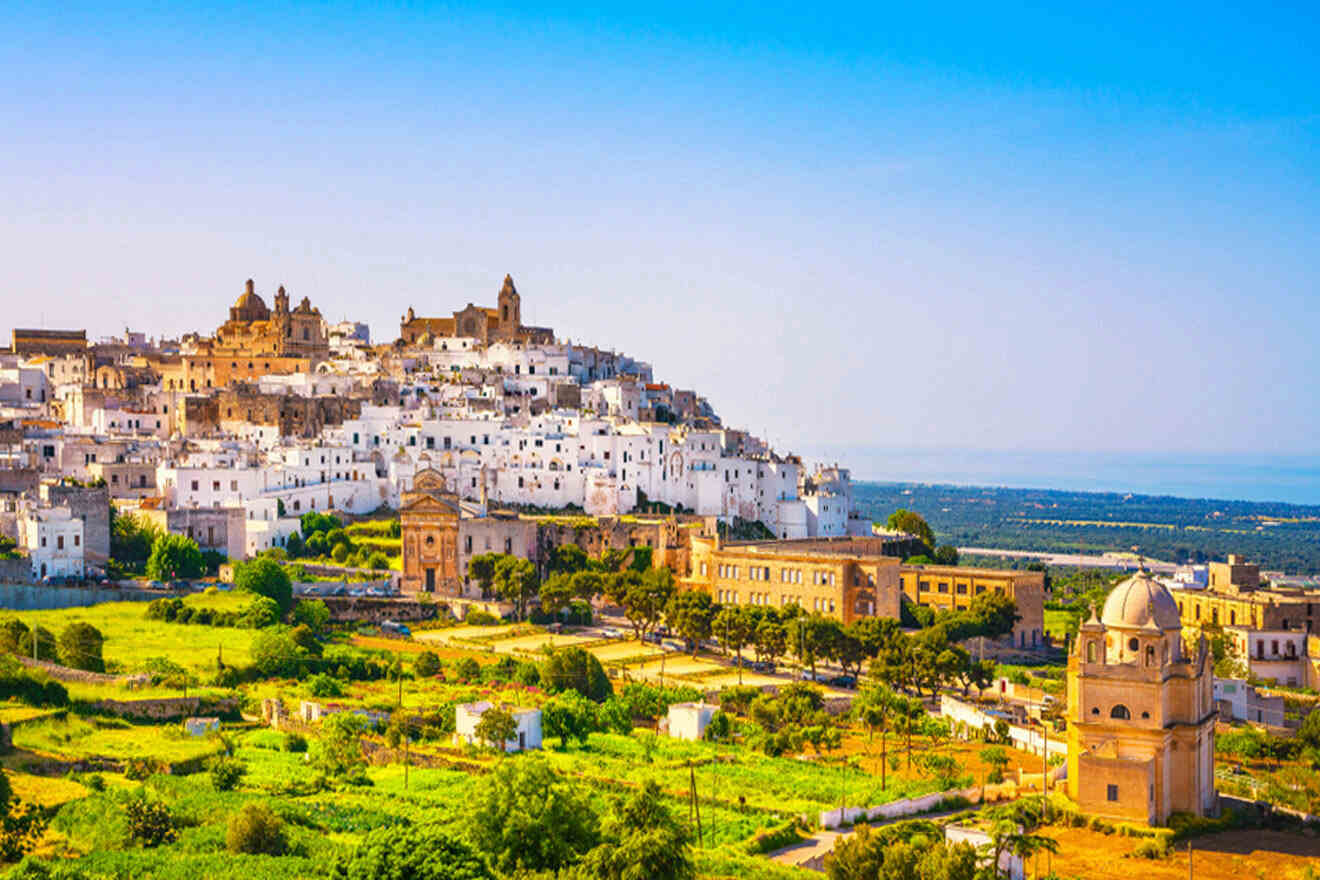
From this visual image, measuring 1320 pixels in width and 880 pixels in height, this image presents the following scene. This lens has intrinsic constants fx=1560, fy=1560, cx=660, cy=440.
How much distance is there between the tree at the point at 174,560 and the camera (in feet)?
195

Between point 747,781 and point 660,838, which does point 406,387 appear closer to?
point 747,781

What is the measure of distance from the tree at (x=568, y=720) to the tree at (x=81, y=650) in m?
13.2

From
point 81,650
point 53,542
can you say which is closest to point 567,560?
point 53,542

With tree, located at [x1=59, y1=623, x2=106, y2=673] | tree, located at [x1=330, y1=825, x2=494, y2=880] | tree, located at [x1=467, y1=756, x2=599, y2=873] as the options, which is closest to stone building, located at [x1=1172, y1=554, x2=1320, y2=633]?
tree, located at [x1=467, y1=756, x2=599, y2=873]

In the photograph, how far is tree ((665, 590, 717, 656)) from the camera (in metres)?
56.1

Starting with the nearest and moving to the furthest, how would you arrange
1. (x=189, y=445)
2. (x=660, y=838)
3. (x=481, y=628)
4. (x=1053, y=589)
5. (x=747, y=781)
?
(x=660, y=838) → (x=747, y=781) → (x=481, y=628) → (x=189, y=445) → (x=1053, y=589)

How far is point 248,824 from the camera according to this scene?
30.3 metres

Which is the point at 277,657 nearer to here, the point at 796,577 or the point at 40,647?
the point at 40,647

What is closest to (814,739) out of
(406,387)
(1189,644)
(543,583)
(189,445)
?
(1189,644)

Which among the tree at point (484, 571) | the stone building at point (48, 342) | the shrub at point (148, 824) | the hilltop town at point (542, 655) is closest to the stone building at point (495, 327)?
the hilltop town at point (542, 655)

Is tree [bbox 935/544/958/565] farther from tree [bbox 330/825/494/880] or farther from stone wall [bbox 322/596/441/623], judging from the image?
tree [bbox 330/825/494/880]

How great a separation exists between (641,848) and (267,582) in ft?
105

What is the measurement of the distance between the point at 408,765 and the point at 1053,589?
46.7 m

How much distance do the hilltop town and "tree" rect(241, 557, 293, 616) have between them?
17 centimetres
